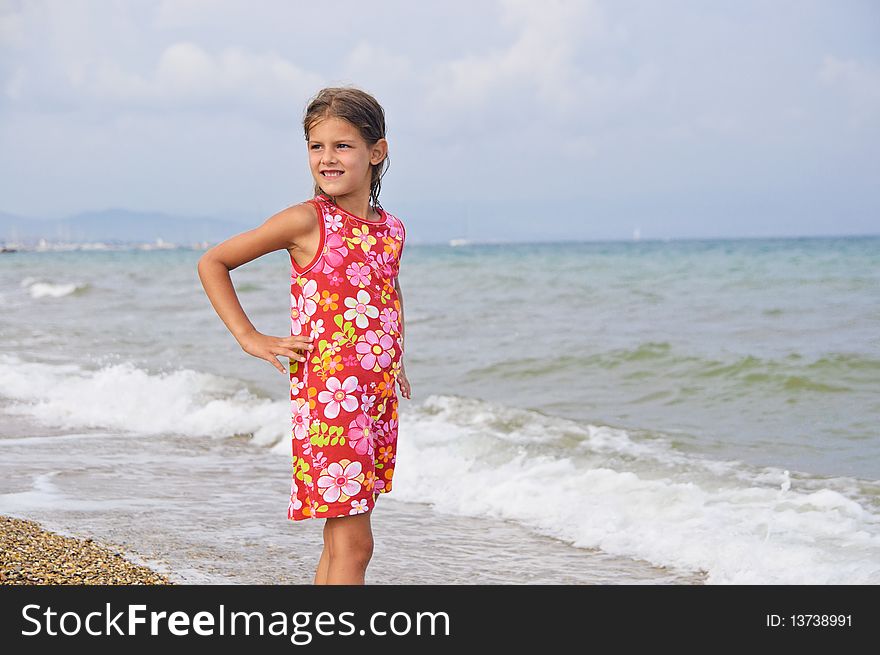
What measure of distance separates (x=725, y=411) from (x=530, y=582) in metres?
4.79

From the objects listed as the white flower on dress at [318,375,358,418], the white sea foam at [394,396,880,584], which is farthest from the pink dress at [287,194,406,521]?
the white sea foam at [394,396,880,584]

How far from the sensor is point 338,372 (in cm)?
310

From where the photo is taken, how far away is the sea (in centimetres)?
505

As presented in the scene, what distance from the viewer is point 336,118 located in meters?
3.20

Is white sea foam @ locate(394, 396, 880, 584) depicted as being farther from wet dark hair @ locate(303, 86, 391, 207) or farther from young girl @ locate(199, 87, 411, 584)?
wet dark hair @ locate(303, 86, 391, 207)

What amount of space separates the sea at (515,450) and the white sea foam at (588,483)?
0.06ft

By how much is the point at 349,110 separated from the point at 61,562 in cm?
225

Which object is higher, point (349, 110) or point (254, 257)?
point (349, 110)

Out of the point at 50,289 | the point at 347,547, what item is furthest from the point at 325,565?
the point at 50,289

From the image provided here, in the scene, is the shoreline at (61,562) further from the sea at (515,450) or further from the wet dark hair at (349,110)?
the wet dark hair at (349,110)

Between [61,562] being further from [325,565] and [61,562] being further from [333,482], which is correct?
[333,482]

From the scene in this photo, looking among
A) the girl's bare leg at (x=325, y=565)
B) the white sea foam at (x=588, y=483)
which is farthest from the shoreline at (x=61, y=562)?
the white sea foam at (x=588, y=483)

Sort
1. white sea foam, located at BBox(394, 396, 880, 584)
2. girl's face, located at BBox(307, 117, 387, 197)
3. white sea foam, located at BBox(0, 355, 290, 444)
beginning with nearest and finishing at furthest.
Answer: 1. girl's face, located at BBox(307, 117, 387, 197)
2. white sea foam, located at BBox(394, 396, 880, 584)
3. white sea foam, located at BBox(0, 355, 290, 444)

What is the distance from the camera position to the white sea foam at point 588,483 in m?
5.13
